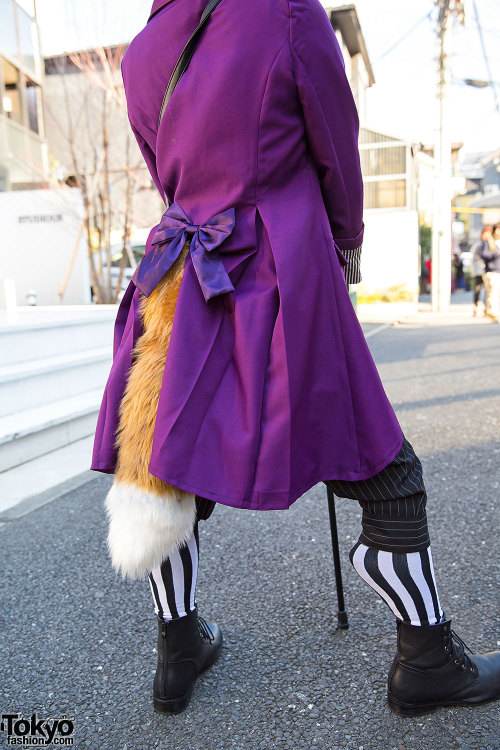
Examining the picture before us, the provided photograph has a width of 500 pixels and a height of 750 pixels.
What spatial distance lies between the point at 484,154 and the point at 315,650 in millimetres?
81234

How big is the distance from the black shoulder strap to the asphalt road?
1469mm

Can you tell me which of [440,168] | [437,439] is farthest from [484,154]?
[437,439]

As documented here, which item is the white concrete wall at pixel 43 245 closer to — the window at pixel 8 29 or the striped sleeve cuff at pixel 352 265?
the window at pixel 8 29

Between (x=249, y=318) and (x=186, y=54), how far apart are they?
57cm

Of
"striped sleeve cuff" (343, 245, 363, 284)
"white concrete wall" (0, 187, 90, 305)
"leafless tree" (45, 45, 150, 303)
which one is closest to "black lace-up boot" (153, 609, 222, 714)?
"striped sleeve cuff" (343, 245, 363, 284)

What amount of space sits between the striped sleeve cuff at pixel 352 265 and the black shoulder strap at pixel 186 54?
541 mm

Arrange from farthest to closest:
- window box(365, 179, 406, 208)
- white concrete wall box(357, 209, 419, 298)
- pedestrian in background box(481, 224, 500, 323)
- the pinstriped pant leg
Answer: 1. window box(365, 179, 406, 208)
2. white concrete wall box(357, 209, 419, 298)
3. pedestrian in background box(481, 224, 500, 323)
4. the pinstriped pant leg

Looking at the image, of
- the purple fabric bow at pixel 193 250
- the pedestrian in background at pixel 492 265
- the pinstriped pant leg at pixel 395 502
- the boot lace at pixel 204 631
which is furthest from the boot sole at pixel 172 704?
the pedestrian in background at pixel 492 265

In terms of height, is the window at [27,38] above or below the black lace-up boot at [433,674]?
above

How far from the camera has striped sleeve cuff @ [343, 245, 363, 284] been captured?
1.56m

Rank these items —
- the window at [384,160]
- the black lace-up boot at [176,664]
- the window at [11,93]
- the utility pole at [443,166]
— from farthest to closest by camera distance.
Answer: the window at [384,160] → the utility pole at [443,166] → the window at [11,93] → the black lace-up boot at [176,664]

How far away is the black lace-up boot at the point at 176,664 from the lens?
1.58 meters

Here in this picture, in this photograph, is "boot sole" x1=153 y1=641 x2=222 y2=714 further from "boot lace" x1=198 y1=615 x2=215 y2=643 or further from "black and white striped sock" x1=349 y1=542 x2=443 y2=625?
"black and white striped sock" x1=349 y1=542 x2=443 y2=625

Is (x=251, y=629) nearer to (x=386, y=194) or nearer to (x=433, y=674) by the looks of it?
(x=433, y=674)
